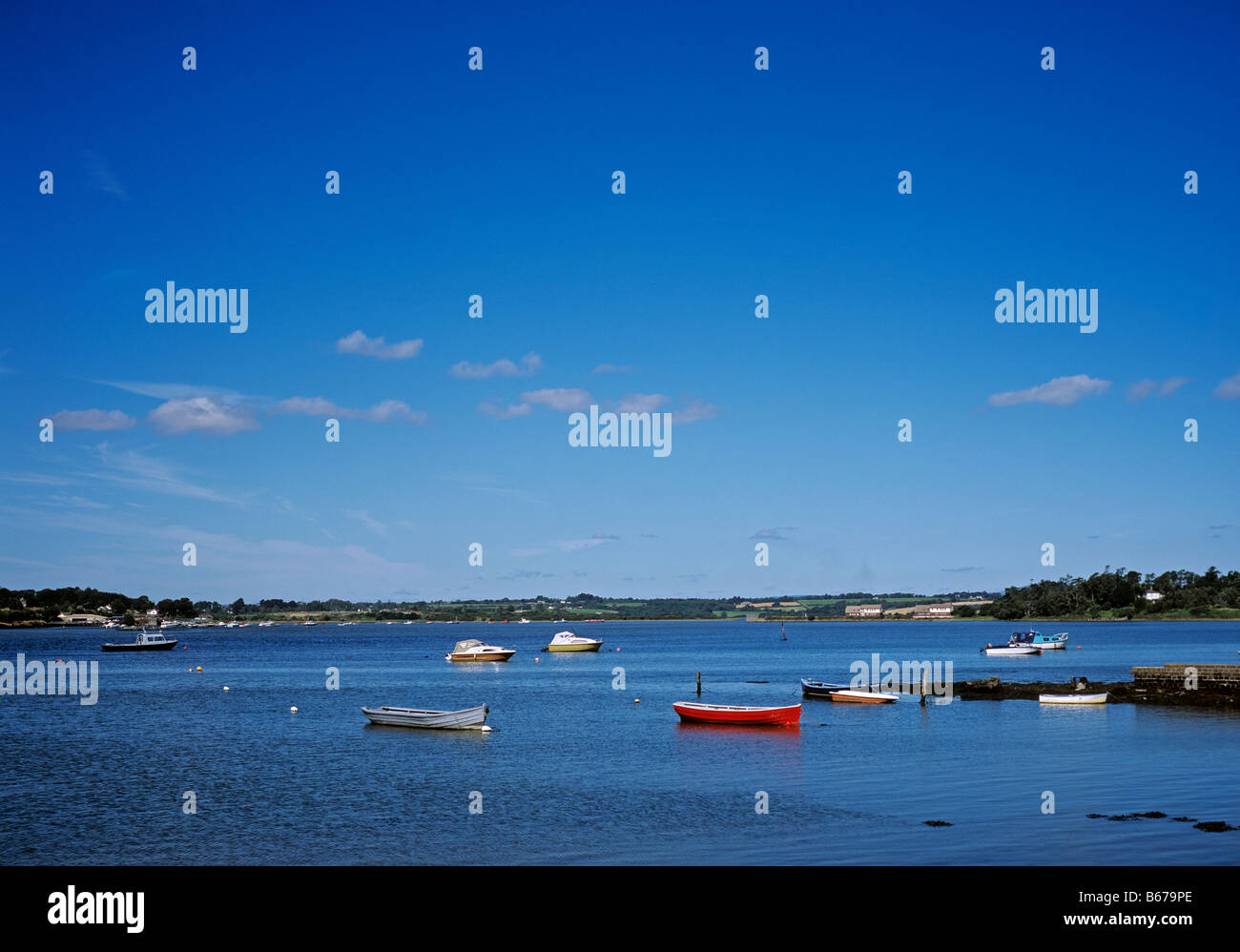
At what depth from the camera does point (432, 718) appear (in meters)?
64.7

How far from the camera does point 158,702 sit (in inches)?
3602

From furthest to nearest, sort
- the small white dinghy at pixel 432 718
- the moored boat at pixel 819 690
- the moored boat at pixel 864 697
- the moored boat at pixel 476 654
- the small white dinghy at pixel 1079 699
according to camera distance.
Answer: the moored boat at pixel 476 654
the moored boat at pixel 819 690
the moored boat at pixel 864 697
the small white dinghy at pixel 1079 699
the small white dinghy at pixel 432 718

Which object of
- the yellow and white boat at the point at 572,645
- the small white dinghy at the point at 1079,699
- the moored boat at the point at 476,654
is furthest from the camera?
the yellow and white boat at the point at 572,645

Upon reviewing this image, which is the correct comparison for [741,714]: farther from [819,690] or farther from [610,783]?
[819,690]

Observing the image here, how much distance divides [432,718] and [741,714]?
19.5m

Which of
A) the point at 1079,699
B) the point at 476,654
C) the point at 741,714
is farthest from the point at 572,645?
the point at 741,714

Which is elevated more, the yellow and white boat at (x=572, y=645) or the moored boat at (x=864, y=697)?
the moored boat at (x=864, y=697)

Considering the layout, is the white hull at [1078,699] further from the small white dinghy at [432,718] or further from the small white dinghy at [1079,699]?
the small white dinghy at [432,718]

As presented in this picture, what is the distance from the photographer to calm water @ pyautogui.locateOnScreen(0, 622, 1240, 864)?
31.2 m

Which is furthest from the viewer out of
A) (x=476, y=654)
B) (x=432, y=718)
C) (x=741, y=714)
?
(x=476, y=654)

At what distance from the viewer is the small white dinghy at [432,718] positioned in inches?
2496

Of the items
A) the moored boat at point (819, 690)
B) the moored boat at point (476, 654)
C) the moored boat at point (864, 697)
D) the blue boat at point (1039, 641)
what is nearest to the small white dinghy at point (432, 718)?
the moored boat at point (864, 697)

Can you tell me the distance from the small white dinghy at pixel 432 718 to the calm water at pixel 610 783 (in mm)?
813
